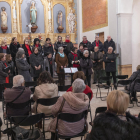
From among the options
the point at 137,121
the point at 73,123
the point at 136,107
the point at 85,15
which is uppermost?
the point at 85,15

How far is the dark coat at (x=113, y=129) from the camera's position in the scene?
1930mm

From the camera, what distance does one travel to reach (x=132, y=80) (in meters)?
5.97

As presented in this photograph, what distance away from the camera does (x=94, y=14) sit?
1193cm

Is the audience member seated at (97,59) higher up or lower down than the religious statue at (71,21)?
lower down

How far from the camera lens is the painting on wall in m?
11.0

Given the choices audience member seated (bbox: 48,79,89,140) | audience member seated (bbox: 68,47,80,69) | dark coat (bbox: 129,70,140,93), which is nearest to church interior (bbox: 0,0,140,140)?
audience member seated (bbox: 68,47,80,69)

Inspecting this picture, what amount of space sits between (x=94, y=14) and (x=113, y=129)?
10.7 m

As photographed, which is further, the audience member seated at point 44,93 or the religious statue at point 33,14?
the religious statue at point 33,14

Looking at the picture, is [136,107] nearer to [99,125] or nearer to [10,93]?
[10,93]

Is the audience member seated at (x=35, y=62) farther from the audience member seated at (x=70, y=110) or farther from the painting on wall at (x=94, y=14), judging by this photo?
the painting on wall at (x=94, y=14)

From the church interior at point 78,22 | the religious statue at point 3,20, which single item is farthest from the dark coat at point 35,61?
the religious statue at point 3,20

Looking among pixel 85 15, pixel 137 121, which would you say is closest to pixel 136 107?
pixel 137 121

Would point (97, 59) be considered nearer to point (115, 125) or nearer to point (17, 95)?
point (17, 95)

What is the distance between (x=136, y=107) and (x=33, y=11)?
9.46 meters
